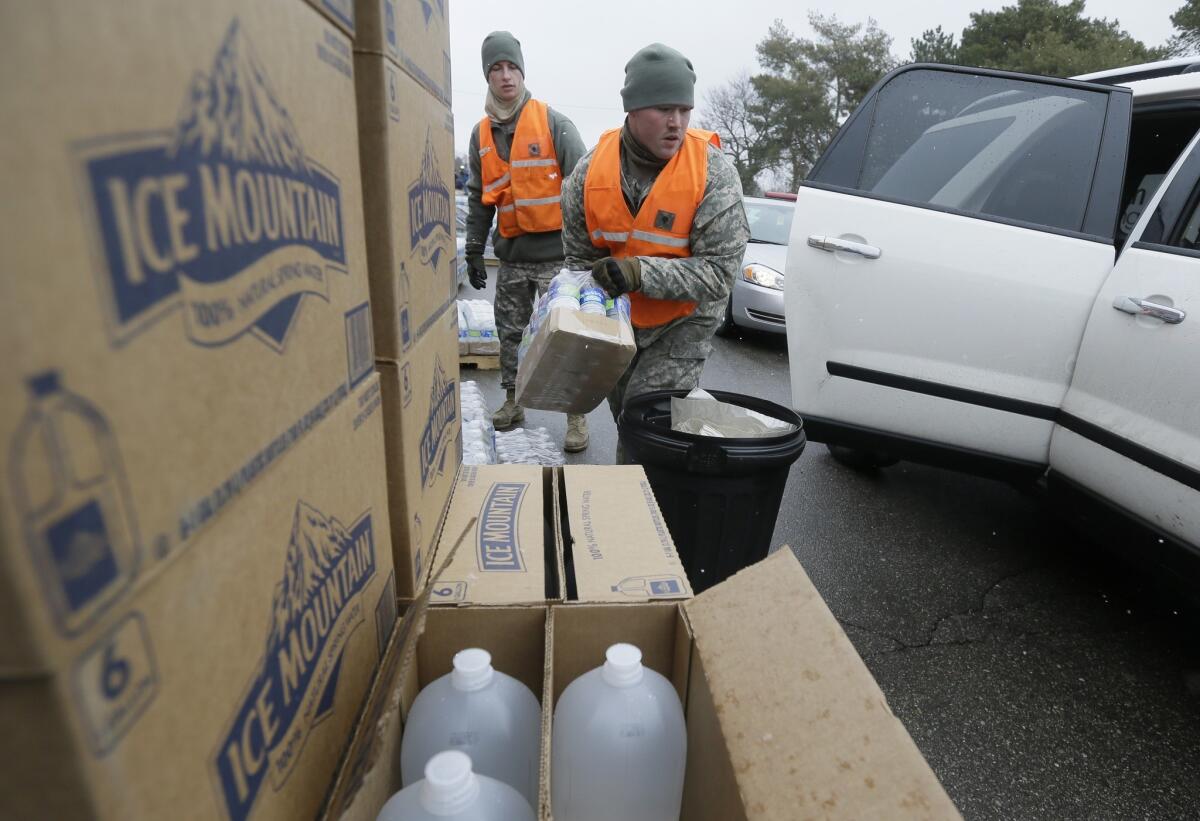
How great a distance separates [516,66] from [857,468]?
2898 mm

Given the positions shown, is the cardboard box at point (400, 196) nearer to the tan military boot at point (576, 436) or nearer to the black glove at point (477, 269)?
the tan military boot at point (576, 436)

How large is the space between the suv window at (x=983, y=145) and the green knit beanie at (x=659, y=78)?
739 millimetres

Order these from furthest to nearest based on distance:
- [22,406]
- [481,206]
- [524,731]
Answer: [481,206] < [524,731] < [22,406]

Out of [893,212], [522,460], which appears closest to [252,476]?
[893,212]

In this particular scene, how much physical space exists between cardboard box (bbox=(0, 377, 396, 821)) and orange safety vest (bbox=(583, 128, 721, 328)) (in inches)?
62.9

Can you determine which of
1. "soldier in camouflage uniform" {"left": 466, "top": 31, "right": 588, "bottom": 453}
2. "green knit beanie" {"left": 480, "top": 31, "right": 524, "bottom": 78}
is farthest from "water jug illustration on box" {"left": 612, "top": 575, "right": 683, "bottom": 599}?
"green knit beanie" {"left": 480, "top": 31, "right": 524, "bottom": 78}

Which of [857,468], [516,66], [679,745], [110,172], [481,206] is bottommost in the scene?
[857,468]

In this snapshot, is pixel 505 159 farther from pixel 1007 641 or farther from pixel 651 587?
pixel 1007 641

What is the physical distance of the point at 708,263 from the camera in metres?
2.33

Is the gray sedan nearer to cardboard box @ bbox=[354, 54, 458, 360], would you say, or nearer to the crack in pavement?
the crack in pavement

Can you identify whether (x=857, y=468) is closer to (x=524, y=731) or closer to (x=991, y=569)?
(x=991, y=569)

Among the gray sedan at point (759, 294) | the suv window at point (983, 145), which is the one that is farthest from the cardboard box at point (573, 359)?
the gray sedan at point (759, 294)

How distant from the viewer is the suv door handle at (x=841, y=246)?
97.0 inches

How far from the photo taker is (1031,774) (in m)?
1.81
